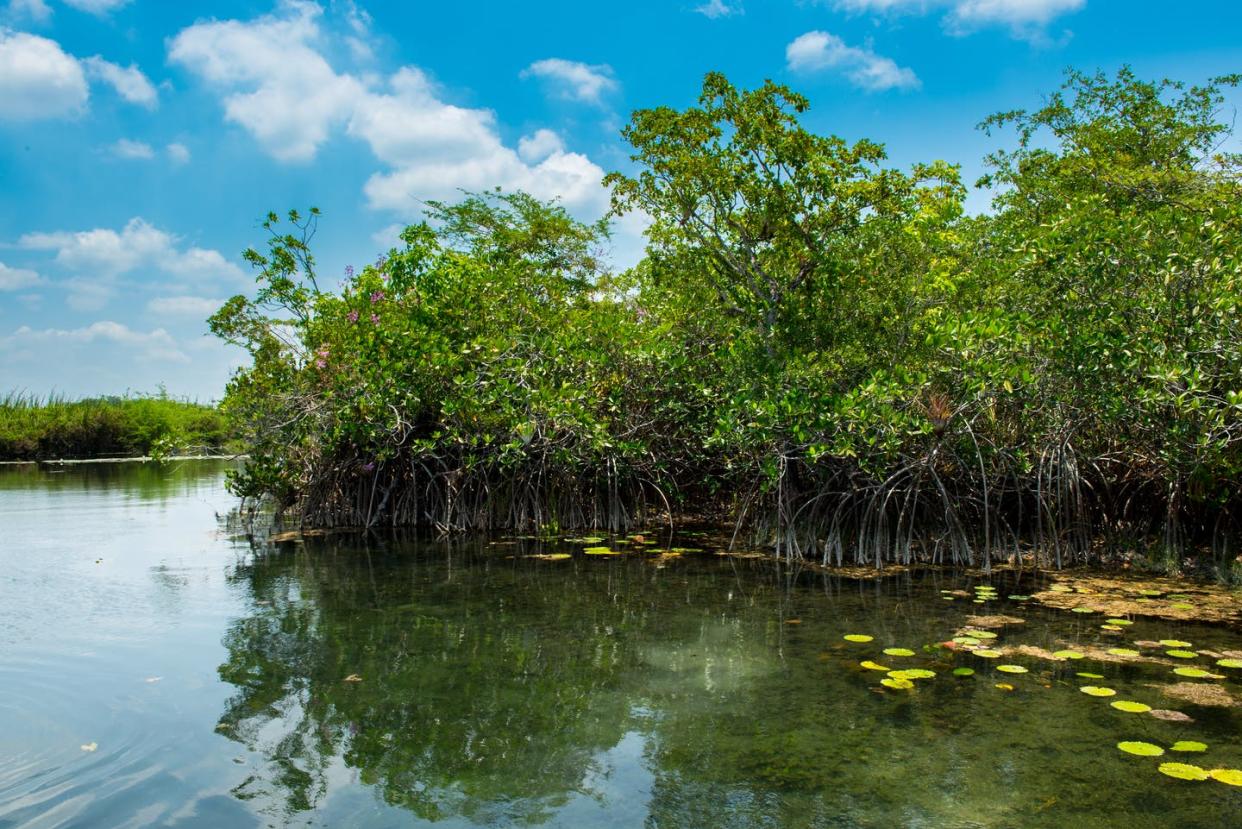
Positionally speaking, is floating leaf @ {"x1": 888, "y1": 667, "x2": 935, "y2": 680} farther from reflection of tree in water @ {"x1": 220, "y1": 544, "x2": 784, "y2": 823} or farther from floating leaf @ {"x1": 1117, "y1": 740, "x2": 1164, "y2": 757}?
reflection of tree in water @ {"x1": 220, "y1": 544, "x2": 784, "y2": 823}

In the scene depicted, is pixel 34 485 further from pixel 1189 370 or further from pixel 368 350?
pixel 1189 370

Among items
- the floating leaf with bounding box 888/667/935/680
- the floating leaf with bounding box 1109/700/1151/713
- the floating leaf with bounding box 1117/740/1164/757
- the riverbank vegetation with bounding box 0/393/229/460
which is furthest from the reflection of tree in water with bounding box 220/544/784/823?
the riverbank vegetation with bounding box 0/393/229/460

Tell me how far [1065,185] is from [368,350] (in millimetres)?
→ 10997

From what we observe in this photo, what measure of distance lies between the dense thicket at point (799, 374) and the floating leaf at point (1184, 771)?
11.3 feet

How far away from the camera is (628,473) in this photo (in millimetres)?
10273

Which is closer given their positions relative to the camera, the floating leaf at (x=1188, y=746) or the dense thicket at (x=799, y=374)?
the floating leaf at (x=1188, y=746)

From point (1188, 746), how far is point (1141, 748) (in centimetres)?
21

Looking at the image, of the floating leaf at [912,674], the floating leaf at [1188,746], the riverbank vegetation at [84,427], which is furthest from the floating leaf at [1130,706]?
the riverbank vegetation at [84,427]

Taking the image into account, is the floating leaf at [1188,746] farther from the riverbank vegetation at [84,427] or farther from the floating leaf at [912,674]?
the riverbank vegetation at [84,427]

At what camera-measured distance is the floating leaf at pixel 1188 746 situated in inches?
132

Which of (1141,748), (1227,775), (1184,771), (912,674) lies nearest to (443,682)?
(912,674)

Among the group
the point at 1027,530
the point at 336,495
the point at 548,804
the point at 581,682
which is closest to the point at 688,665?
the point at 581,682

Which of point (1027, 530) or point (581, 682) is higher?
point (1027, 530)

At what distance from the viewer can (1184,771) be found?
3135 mm
